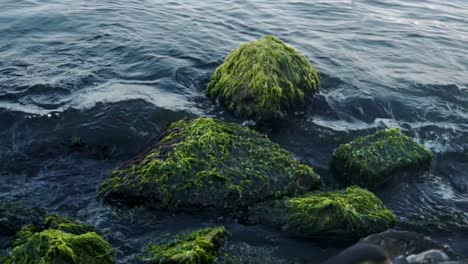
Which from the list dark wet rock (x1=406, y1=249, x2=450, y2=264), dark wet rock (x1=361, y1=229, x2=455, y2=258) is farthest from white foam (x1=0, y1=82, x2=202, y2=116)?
dark wet rock (x1=406, y1=249, x2=450, y2=264)

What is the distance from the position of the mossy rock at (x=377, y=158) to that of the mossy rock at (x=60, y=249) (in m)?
4.25

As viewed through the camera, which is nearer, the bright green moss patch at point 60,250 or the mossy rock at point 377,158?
the bright green moss patch at point 60,250

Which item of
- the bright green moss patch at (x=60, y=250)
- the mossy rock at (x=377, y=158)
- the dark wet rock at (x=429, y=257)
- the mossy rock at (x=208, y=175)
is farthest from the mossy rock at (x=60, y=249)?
the mossy rock at (x=377, y=158)

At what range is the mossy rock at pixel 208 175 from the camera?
7.77m

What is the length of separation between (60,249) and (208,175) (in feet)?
8.39

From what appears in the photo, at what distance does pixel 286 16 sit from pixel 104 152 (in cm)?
1067

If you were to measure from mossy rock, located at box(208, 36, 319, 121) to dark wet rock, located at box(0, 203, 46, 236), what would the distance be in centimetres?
457

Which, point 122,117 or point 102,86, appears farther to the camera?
point 102,86

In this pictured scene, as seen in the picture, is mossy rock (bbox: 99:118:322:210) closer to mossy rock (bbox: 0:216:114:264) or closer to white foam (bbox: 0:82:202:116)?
mossy rock (bbox: 0:216:114:264)

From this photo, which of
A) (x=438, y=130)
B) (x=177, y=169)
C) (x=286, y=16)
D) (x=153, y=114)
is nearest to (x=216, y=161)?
(x=177, y=169)

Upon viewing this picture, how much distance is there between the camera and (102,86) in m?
11.6

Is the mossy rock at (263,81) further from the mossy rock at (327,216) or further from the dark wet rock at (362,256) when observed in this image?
the dark wet rock at (362,256)

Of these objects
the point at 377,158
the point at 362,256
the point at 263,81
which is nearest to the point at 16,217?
the point at 362,256

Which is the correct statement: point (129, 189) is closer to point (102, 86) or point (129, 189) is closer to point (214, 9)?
point (102, 86)
